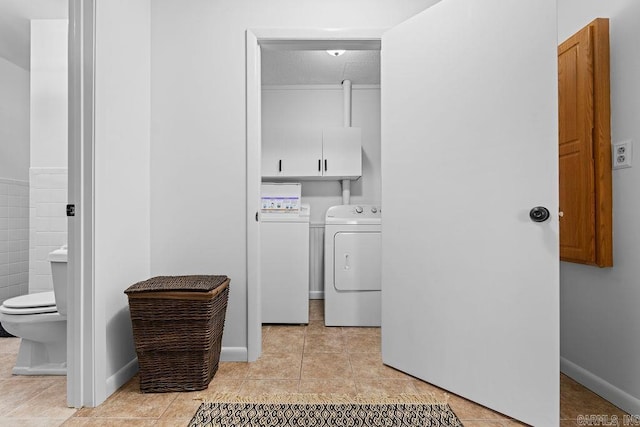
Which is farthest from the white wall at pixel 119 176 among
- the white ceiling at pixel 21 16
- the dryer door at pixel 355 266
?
the dryer door at pixel 355 266

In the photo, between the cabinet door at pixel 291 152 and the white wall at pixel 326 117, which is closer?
the cabinet door at pixel 291 152

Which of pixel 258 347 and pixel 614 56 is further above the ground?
pixel 614 56

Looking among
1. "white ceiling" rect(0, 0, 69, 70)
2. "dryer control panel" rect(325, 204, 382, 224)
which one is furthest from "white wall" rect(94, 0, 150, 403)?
"dryer control panel" rect(325, 204, 382, 224)

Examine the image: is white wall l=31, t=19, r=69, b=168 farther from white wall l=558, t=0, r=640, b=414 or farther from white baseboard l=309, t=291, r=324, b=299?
white wall l=558, t=0, r=640, b=414

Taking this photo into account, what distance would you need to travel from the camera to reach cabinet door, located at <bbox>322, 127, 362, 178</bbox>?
332 centimetres

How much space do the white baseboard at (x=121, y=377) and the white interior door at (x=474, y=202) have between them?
1.40m

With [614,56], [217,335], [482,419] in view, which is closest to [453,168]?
[614,56]

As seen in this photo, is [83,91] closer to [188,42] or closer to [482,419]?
[188,42]

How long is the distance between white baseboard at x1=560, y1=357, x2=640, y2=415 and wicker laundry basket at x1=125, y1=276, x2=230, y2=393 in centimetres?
185

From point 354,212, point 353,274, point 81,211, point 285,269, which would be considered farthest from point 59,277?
point 354,212

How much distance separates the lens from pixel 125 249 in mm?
1743

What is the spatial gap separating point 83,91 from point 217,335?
52.3 inches

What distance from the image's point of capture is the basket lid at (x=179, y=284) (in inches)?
61.6

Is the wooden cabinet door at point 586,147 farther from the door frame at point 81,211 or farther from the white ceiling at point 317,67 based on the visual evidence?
the door frame at point 81,211
